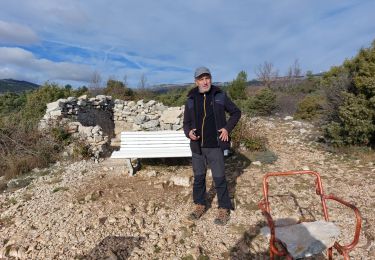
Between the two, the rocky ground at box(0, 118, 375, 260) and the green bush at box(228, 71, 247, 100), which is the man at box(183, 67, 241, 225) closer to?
the rocky ground at box(0, 118, 375, 260)

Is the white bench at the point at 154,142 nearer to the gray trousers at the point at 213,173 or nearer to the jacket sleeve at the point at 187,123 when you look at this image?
the gray trousers at the point at 213,173

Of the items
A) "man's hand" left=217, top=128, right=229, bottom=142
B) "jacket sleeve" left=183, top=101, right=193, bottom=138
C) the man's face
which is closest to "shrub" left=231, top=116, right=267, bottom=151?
"jacket sleeve" left=183, top=101, right=193, bottom=138

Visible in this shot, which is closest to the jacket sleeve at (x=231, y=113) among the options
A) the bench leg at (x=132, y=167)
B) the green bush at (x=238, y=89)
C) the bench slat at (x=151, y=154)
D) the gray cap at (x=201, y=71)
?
the gray cap at (x=201, y=71)

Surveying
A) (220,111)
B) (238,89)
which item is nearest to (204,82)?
(220,111)

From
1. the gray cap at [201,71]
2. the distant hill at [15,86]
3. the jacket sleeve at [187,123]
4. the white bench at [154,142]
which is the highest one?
the distant hill at [15,86]

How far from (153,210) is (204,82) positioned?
84.8 inches

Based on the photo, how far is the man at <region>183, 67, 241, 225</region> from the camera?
13.8ft

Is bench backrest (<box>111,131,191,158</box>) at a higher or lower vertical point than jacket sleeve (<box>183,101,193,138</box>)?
lower

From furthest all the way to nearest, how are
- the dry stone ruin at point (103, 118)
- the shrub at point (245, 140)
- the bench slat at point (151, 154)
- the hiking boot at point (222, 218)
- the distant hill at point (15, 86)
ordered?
the distant hill at point (15, 86) < the dry stone ruin at point (103, 118) < the shrub at point (245, 140) < the bench slat at point (151, 154) < the hiking boot at point (222, 218)

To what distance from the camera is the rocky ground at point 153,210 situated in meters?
3.94

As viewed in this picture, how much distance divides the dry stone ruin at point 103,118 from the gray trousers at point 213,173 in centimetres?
378

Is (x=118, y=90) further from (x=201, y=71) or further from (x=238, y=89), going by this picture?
(x=201, y=71)

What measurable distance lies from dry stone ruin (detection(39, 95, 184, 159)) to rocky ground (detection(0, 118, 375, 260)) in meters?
1.36

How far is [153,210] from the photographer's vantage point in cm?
491
